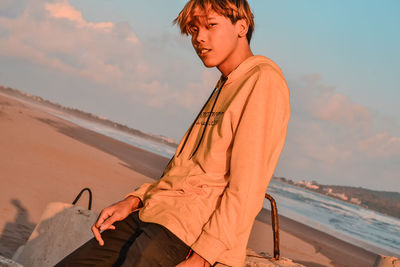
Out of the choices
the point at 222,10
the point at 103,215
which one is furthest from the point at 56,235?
the point at 222,10

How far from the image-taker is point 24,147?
29.2ft

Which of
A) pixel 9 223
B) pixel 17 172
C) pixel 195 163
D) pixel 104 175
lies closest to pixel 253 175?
pixel 195 163

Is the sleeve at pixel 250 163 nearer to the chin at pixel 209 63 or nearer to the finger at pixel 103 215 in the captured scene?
the chin at pixel 209 63

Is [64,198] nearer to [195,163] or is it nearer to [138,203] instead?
[138,203]

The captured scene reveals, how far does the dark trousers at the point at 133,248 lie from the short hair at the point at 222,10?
964 millimetres

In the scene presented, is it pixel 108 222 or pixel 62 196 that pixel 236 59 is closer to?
pixel 108 222

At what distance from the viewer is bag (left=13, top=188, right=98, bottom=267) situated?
272 cm

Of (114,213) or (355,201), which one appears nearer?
(114,213)

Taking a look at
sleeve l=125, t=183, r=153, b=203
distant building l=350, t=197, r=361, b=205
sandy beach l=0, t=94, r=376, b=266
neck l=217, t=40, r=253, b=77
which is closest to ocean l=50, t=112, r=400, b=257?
sandy beach l=0, t=94, r=376, b=266

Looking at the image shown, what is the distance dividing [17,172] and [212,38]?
594 centimetres

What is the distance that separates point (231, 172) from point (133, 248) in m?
0.51

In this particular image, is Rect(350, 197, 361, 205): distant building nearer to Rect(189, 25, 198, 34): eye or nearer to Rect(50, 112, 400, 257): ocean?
Rect(50, 112, 400, 257): ocean

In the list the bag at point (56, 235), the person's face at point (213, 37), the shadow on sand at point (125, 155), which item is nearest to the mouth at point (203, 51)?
the person's face at point (213, 37)

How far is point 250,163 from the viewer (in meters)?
1.39
